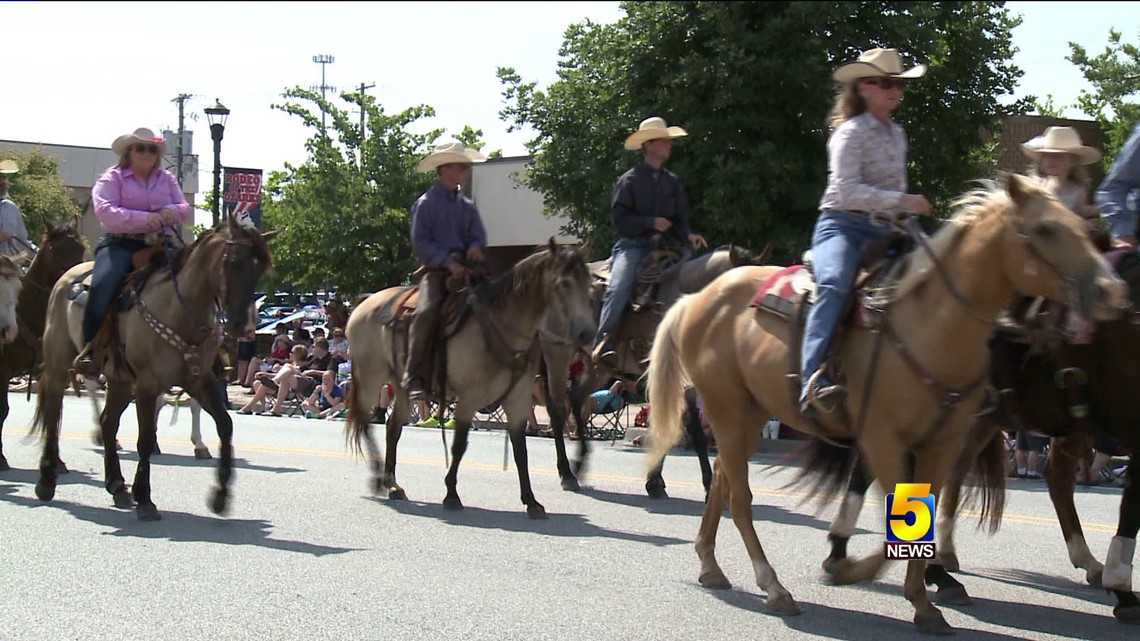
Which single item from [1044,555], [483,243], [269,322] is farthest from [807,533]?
[269,322]

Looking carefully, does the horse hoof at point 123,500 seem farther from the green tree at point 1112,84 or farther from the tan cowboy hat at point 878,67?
the green tree at point 1112,84

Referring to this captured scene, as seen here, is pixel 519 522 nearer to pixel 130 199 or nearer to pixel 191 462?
pixel 130 199

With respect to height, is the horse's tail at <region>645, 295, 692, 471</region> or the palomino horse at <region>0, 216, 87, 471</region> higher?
the palomino horse at <region>0, 216, 87, 471</region>

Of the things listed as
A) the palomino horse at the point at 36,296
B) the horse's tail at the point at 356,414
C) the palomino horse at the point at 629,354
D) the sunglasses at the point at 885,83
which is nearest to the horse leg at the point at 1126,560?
the sunglasses at the point at 885,83

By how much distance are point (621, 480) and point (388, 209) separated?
22062mm

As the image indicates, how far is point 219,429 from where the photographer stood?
31.8 ft

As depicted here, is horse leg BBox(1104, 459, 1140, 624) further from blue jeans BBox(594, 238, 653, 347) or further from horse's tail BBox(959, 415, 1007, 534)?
blue jeans BBox(594, 238, 653, 347)

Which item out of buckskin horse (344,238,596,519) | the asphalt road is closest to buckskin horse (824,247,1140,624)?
the asphalt road

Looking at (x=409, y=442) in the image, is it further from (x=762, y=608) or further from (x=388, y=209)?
(x=388, y=209)

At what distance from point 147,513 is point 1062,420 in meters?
6.58

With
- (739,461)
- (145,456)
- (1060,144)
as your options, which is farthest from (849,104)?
(145,456)

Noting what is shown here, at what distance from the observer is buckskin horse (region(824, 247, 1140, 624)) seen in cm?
690

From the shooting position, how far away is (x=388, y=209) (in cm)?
Result: 3362

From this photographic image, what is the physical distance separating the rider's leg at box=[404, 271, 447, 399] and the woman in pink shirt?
2144 mm
